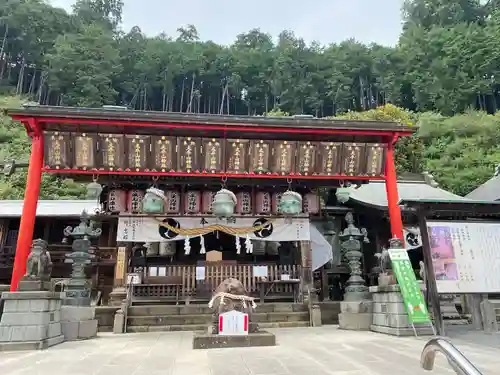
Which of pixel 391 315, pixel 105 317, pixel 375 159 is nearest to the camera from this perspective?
pixel 391 315

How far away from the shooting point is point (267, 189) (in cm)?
1397

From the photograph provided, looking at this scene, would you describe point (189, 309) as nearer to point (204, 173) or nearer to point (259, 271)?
point (259, 271)

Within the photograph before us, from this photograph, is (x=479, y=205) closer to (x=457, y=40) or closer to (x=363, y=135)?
(x=363, y=135)

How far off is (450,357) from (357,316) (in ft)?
27.2

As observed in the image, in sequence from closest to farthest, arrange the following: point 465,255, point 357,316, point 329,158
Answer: point 465,255 < point 357,316 < point 329,158

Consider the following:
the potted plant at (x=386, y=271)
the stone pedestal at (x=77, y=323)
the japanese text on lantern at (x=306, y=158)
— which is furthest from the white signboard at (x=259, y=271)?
the stone pedestal at (x=77, y=323)

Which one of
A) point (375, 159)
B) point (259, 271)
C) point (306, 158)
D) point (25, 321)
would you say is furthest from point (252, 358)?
point (375, 159)

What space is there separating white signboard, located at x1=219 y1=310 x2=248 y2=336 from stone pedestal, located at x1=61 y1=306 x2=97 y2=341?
4.25 metres

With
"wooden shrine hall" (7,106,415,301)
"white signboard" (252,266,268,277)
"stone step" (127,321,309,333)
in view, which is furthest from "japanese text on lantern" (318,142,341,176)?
"stone step" (127,321,309,333)

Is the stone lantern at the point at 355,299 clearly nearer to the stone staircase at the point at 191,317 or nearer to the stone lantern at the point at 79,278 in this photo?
the stone staircase at the point at 191,317

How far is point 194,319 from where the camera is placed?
11.8 metres

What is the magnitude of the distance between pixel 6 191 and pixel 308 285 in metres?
25.2

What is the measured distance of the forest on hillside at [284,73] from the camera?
3706 cm

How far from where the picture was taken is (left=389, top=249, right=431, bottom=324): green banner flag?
8211mm
